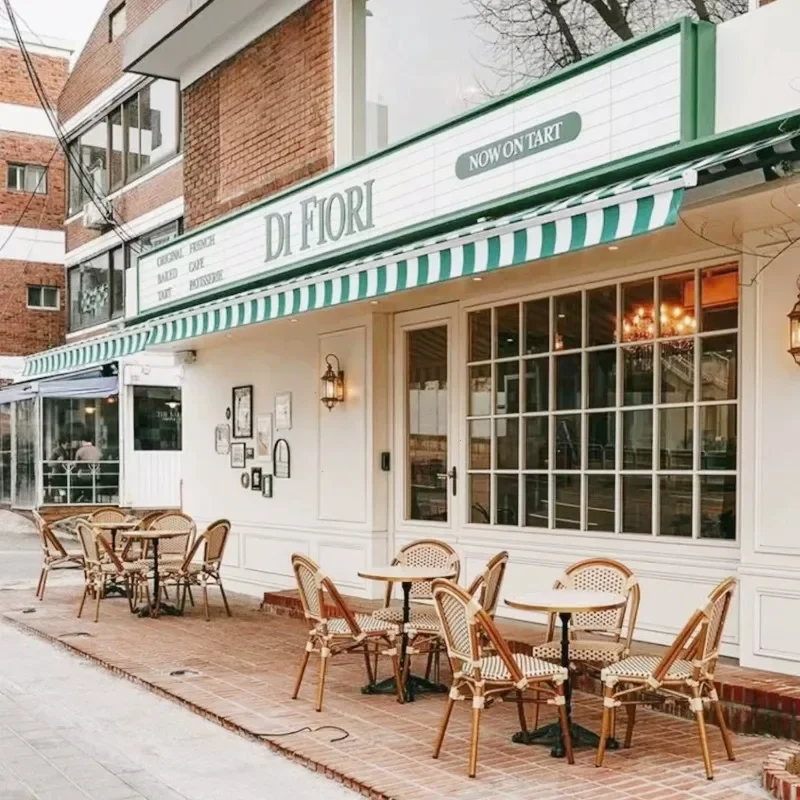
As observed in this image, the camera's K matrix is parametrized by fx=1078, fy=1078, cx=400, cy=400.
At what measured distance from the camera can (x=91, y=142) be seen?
2439 cm

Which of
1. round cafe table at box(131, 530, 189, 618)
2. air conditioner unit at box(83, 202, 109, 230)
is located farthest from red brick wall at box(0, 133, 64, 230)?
round cafe table at box(131, 530, 189, 618)

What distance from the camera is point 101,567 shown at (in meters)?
10.6

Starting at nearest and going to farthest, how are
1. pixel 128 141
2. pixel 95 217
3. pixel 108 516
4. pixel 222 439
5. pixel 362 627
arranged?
pixel 362 627, pixel 108 516, pixel 222 439, pixel 128 141, pixel 95 217

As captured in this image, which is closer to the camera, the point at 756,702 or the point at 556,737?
the point at 556,737

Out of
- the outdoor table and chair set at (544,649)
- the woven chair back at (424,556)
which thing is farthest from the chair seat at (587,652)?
the woven chair back at (424,556)

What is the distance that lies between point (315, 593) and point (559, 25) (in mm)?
4791

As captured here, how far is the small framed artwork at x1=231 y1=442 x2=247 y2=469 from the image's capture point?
488 inches

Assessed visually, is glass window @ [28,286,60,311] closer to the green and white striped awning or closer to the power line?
the power line

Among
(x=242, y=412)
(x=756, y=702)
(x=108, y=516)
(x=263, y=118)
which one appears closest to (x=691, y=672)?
(x=756, y=702)

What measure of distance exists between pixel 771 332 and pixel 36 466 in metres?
17.7

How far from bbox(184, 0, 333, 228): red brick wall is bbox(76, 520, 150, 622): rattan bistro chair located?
4137 mm

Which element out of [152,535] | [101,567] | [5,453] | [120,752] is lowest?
[120,752]

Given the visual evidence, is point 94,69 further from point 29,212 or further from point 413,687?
point 413,687

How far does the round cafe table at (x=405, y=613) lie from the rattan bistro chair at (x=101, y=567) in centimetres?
407
